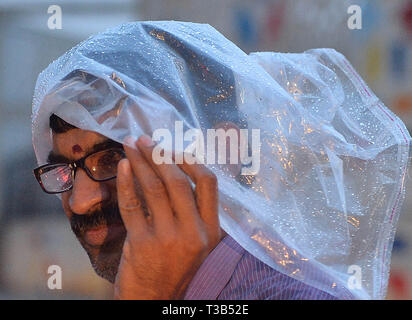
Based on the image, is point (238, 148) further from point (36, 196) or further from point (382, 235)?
point (36, 196)

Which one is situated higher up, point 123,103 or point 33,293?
point 123,103

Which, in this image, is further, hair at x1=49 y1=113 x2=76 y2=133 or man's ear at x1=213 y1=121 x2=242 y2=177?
hair at x1=49 y1=113 x2=76 y2=133

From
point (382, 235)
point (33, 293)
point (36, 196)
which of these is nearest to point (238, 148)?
point (382, 235)

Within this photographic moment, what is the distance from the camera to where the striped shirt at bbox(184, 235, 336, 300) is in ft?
4.01

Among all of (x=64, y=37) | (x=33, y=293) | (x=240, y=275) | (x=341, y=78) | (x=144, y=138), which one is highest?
(x=64, y=37)

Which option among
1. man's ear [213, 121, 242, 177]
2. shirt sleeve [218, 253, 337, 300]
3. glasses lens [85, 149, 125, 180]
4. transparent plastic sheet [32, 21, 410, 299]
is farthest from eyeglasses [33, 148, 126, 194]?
shirt sleeve [218, 253, 337, 300]

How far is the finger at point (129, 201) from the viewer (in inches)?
45.7

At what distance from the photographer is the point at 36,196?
3.74 meters

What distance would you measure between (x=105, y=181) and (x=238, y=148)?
1.12 ft

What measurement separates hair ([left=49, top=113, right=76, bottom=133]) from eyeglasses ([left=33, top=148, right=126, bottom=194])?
0.29 ft

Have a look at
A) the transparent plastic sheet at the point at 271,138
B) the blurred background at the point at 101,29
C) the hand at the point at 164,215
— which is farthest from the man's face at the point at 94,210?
the blurred background at the point at 101,29

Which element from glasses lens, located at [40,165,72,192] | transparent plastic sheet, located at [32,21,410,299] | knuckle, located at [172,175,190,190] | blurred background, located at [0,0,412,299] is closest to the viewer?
knuckle, located at [172,175,190,190]

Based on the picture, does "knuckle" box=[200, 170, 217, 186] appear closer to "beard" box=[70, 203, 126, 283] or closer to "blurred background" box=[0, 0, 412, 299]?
"beard" box=[70, 203, 126, 283]

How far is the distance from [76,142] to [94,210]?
186 mm
